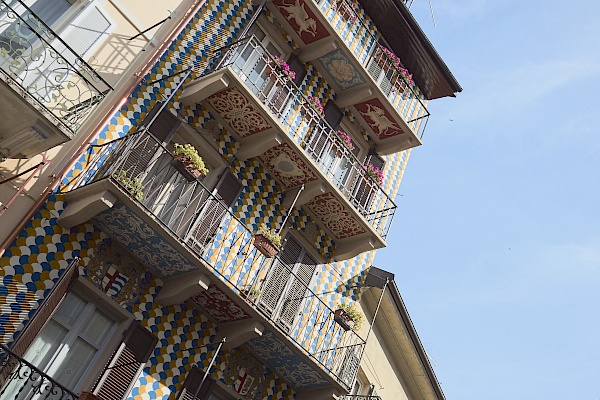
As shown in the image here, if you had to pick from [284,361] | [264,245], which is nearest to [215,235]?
[264,245]

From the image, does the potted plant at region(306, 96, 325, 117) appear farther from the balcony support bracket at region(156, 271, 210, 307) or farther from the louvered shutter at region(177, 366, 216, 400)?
the louvered shutter at region(177, 366, 216, 400)

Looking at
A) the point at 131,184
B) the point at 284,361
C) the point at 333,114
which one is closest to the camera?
the point at 131,184

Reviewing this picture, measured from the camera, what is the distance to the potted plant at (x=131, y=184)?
35.7 ft

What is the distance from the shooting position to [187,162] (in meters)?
12.1

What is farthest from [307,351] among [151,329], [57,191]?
[57,191]

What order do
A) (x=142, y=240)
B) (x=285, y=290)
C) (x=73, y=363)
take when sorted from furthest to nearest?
(x=285, y=290) → (x=142, y=240) → (x=73, y=363)

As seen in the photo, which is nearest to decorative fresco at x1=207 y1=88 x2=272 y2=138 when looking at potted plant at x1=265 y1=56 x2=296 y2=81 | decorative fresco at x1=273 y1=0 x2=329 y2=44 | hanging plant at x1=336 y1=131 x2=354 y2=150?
potted plant at x1=265 y1=56 x2=296 y2=81

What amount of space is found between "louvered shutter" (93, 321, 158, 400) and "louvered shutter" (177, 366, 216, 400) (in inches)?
33.7

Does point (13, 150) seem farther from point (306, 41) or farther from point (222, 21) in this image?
point (306, 41)

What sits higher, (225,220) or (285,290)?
(225,220)

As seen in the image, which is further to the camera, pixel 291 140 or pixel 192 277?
pixel 291 140

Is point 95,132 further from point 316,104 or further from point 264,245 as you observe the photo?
point 316,104

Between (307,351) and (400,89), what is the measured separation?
8196 mm

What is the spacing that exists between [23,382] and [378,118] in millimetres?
10337
